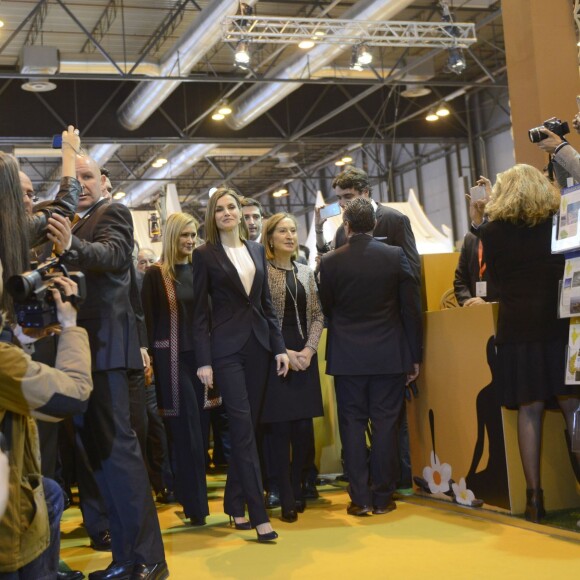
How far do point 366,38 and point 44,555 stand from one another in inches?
362

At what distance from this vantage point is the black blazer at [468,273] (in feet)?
15.4

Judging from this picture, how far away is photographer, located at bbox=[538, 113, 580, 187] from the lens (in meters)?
3.67

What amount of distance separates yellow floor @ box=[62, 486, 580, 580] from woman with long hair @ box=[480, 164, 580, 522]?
1.19ft

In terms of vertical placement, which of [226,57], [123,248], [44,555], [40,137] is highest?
[226,57]

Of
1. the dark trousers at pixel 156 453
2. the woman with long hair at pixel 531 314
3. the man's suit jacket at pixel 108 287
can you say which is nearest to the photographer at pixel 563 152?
the woman with long hair at pixel 531 314

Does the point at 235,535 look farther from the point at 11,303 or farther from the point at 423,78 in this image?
the point at 423,78

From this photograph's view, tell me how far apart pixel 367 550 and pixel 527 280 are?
1277mm

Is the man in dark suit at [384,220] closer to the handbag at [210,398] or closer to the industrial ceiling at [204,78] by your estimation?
the handbag at [210,398]

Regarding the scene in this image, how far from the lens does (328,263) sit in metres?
4.36

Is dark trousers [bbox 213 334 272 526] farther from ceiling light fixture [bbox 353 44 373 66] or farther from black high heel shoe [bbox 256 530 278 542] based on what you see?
ceiling light fixture [bbox 353 44 373 66]

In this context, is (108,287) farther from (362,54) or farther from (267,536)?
(362,54)

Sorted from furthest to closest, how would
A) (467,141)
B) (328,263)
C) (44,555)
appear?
(467,141), (328,263), (44,555)

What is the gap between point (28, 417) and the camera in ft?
6.70

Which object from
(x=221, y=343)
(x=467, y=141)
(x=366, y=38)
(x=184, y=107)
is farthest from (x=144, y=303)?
(x=467, y=141)
